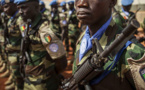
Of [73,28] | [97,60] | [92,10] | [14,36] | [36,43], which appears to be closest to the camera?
[97,60]

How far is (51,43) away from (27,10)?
0.79 m

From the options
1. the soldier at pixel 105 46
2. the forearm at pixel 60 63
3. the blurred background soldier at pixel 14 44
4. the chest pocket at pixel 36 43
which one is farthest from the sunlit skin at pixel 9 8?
the soldier at pixel 105 46

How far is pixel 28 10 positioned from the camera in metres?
2.94

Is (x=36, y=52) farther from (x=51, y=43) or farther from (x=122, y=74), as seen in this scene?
(x=122, y=74)

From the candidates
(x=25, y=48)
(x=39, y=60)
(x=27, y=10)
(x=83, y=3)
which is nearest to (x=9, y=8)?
(x=27, y=10)

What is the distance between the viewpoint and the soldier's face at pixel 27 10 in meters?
2.92

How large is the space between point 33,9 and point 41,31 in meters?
0.51

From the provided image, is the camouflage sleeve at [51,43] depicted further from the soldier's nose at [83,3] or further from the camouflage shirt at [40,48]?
the soldier's nose at [83,3]

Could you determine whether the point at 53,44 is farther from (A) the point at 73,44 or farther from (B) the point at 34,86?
(A) the point at 73,44

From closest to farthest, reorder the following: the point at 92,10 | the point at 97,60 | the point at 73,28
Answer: the point at 97,60 → the point at 92,10 → the point at 73,28

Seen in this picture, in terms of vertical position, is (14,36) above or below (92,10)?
below

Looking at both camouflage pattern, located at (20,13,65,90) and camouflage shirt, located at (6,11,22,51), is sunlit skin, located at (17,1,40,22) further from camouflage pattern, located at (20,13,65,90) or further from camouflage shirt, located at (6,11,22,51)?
camouflage shirt, located at (6,11,22,51)

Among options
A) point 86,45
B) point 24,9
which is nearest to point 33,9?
point 24,9

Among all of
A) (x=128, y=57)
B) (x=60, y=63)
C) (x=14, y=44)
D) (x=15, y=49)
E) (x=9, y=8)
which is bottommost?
(x=60, y=63)
